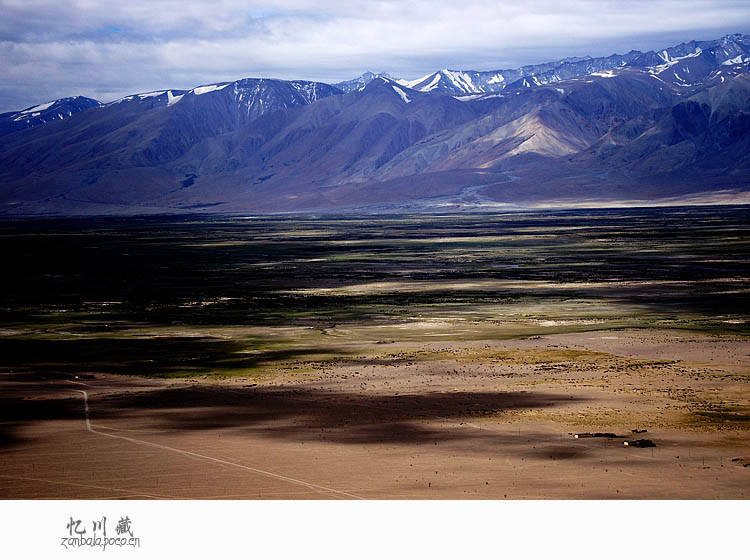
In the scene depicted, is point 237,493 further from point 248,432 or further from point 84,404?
point 84,404

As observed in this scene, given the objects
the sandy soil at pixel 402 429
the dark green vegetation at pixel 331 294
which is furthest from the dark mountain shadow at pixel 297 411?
the dark green vegetation at pixel 331 294

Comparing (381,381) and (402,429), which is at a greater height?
(402,429)

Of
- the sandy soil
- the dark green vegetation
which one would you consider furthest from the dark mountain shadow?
the dark green vegetation

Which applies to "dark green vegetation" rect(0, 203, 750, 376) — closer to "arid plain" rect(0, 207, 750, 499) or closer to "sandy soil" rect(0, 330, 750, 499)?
"arid plain" rect(0, 207, 750, 499)

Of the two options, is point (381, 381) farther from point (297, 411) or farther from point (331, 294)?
point (331, 294)

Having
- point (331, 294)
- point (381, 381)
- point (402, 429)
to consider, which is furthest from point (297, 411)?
point (331, 294)
